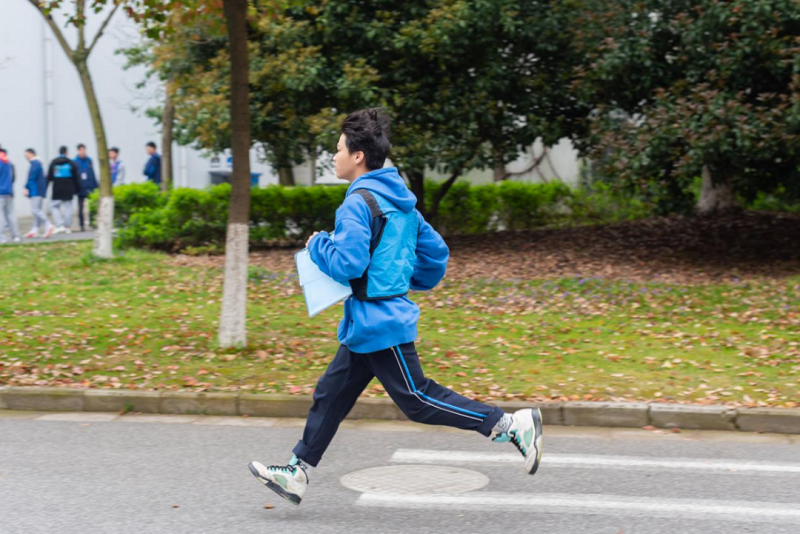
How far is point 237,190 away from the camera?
8.70 m

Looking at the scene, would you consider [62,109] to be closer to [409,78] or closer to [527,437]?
[409,78]

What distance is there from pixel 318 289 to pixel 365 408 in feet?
8.53

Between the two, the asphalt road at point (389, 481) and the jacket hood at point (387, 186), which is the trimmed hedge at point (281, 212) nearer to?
the asphalt road at point (389, 481)

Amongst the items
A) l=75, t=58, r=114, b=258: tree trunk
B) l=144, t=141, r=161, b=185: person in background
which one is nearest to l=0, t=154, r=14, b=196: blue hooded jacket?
l=144, t=141, r=161, b=185: person in background

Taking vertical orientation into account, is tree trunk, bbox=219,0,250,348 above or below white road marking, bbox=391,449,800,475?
above

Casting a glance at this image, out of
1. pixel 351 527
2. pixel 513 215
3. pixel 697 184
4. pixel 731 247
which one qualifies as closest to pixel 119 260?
pixel 513 215

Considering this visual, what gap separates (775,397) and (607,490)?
2.55 metres

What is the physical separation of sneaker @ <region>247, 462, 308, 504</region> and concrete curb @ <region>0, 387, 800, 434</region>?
2233 millimetres

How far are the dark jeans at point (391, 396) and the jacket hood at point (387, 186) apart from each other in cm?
70

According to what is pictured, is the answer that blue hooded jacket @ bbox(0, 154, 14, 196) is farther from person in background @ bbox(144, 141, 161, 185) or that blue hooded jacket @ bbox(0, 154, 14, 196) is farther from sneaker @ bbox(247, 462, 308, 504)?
sneaker @ bbox(247, 462, 308, 504)

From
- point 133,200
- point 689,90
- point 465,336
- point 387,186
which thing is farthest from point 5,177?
point 387,186

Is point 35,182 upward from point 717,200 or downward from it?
upward

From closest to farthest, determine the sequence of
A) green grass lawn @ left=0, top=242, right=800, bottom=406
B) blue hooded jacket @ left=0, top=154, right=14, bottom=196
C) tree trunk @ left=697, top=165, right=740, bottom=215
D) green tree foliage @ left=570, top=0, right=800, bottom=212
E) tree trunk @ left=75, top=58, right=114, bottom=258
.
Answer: green grass lawn @ left=0, top=242, right=800, bottom=406 → green tree foliage @ left=570, top=0, right=800, bottom=212 → tree trunk @ left=75, top=58, right=114, bottom=258 → blue hooded jacket @ left=0, top=154, right=14, bottom=196 → tree trunk @ left=697, top=165, right=740, bottom=215

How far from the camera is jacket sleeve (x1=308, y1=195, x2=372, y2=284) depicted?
14.3ft
